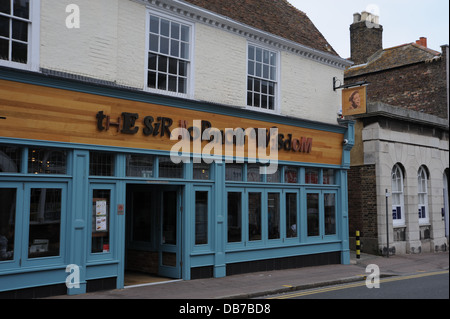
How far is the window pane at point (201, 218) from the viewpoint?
12.7 m

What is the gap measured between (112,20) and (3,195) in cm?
489

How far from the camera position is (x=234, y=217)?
13.6 meters

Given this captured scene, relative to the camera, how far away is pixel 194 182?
12.6 metres

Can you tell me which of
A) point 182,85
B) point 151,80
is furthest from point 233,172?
point 151,80

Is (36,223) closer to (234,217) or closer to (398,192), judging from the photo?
(234,217)

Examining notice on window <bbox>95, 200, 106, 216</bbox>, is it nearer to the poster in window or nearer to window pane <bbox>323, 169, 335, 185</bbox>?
window pane <bbox>323, 169, 335, 185</bbox>

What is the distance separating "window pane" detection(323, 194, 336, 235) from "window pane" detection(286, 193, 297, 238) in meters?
1.60

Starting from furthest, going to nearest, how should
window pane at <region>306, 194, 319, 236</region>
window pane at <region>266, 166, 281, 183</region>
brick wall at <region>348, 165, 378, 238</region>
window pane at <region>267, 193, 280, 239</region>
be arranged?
brick wall at <region>348, 165, 378, 238</region> < window pane at <region>306, 194, 319, 236</region> < window pane at <region>266, 166, 281, 183</region> < window pane at <region>267, 193, 280, 239</region>

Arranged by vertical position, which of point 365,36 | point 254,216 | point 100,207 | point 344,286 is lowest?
point 344,286

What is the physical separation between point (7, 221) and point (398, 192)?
16061mm

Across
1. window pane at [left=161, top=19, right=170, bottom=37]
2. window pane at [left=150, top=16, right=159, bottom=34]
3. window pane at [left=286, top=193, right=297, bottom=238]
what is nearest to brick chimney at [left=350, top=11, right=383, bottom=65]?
window pane at [left=286, top=193, right=297, bottom=238]

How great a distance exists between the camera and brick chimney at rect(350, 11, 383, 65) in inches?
1091

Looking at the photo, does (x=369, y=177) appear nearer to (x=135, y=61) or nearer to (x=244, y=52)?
(x=244, y=52)

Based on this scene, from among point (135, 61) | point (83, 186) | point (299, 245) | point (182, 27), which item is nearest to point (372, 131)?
point (299, 245)
